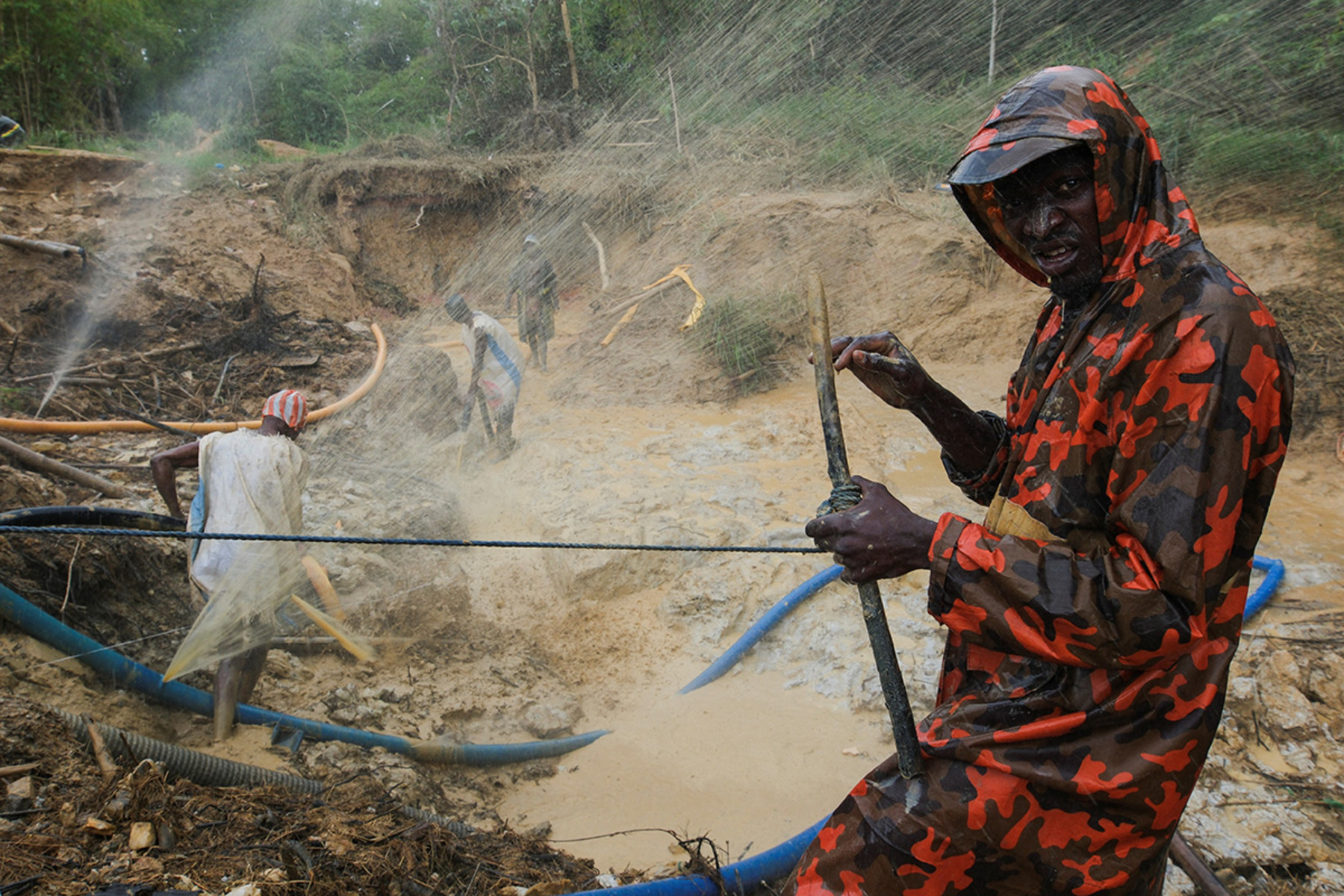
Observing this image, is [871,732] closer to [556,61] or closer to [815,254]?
[815,254]

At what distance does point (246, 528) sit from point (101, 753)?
1393mm

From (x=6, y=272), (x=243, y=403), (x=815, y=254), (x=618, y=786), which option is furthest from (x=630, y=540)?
(x=6, y=272)

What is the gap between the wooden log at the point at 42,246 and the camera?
→ 361 inches

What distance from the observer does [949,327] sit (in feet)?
30.5

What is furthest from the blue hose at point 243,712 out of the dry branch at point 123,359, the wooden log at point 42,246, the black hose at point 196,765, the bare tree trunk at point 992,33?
the bare tree trunk at point 992,33

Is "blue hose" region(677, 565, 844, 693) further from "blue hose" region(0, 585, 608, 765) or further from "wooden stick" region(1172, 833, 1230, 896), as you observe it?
"wooden stick" region(1172, 833, 1230, 896)

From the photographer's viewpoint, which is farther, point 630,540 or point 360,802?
point 630,540

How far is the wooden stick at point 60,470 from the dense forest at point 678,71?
386 inches

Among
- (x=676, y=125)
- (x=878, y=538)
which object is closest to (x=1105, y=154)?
(x=878, y=538)

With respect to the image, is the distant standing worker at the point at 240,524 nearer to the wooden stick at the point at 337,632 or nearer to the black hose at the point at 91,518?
the black hose at the point at 91,518

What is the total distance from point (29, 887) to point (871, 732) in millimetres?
3145

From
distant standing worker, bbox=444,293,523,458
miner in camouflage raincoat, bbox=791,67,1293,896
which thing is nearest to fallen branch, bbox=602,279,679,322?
distant standing worker, bbox=444,293,523,458

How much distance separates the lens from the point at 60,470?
5.33m

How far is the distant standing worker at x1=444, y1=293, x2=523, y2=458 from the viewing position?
7.98m
